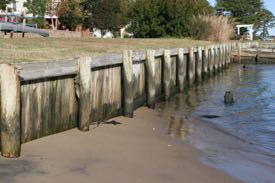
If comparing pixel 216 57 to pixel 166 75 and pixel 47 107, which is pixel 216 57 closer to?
pixel 166 75

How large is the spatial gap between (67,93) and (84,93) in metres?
0.30

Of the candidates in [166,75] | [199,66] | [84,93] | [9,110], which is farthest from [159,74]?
[9,110]

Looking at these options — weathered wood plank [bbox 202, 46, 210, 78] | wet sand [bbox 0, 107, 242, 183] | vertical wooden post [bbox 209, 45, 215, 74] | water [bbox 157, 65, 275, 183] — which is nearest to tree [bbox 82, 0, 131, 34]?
vertical wooden post [bbox 209, 45, 215, 74]

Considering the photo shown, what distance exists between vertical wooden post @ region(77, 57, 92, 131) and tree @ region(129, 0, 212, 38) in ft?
124

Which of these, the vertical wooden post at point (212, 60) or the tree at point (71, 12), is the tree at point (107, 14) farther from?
the vertical wooden post at point (212, 60)

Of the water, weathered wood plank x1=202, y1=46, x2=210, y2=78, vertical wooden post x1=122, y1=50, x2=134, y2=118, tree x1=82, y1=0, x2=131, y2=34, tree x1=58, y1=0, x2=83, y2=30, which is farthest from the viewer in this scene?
tree x1=82, y1=0, x2=131, y2=34

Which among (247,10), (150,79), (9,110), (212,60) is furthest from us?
(247,10)

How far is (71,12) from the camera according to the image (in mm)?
67625

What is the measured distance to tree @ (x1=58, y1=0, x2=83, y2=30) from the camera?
6646cm

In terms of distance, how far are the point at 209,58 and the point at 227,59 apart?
1111cm

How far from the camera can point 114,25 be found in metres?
67.3

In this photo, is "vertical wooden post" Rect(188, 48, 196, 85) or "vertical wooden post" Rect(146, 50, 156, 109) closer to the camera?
"vertical wooden post" Rect(146, 50, 156, 109)

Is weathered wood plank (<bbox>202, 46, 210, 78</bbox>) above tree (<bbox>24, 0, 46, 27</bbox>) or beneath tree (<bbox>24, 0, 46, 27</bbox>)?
beneath

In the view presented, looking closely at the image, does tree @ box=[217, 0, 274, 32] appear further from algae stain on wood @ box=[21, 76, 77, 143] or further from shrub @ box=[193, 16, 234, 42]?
algae stain on wood @ box=[21, 76, 77, 143]
